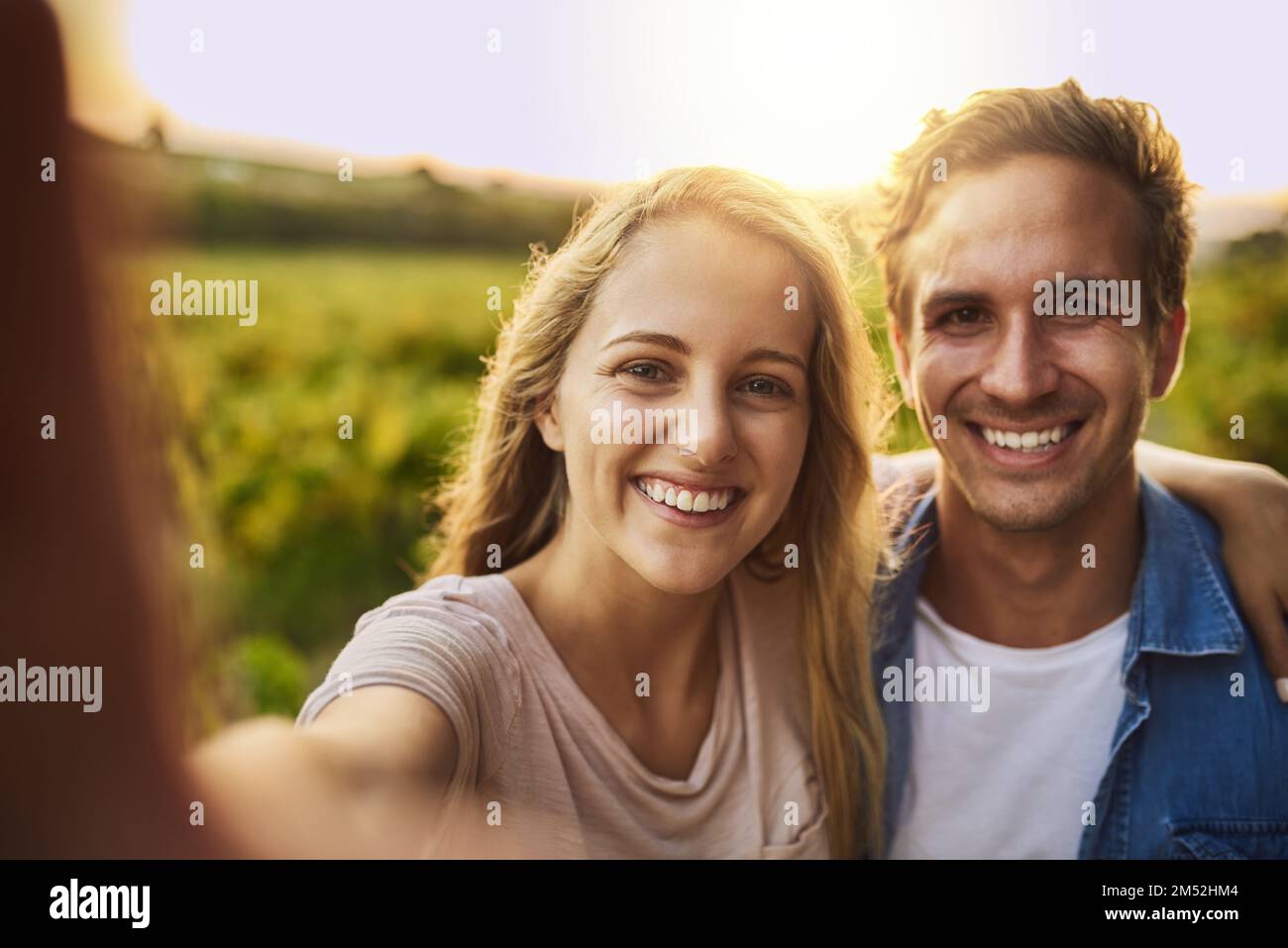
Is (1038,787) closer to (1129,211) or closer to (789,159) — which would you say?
(1129,211)

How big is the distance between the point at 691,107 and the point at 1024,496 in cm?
120

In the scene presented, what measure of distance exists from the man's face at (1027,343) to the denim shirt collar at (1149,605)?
224mm

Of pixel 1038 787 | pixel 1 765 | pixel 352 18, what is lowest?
pixel 1038 787

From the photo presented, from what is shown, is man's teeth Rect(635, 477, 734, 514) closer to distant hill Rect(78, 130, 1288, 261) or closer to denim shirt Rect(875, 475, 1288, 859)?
denim shirt Rect(875, 475, 1288, 859)

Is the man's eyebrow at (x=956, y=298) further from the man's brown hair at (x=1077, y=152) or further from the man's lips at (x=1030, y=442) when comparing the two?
the man's lips at (x=1030, y=442)

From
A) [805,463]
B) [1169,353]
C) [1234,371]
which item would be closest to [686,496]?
[805,463]

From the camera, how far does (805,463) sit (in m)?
2.43

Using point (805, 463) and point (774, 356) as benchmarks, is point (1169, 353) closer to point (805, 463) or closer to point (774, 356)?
point (805, 463)

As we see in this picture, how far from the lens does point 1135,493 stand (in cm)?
255

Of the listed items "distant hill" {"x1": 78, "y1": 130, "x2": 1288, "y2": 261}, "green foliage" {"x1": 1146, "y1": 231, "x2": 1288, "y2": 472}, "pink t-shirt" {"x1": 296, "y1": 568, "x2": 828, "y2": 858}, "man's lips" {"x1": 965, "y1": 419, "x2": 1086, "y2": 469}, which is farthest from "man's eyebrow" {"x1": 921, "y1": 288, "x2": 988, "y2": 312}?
"green foliage" {"x1": 1146, "y1": 231, "x2": 1288, "y2": 472}

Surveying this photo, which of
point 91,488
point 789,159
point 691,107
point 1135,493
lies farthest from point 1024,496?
point 91,488

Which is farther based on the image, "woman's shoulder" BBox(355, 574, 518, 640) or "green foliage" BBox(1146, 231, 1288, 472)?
"green foliage" BBox(1146, 231, 1288, 472)

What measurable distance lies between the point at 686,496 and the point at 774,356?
341 millimetres

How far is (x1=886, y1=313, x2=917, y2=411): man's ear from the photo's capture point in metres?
2.55
